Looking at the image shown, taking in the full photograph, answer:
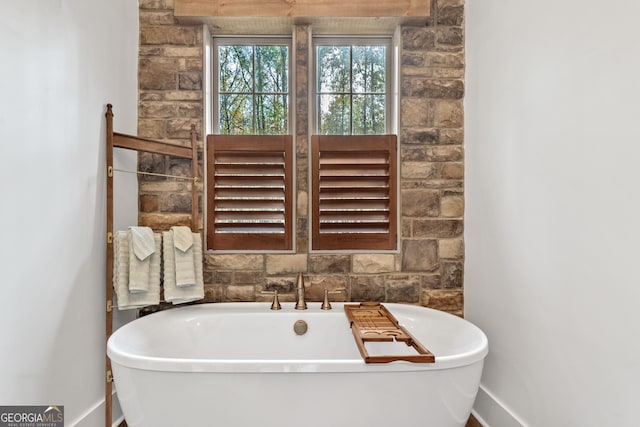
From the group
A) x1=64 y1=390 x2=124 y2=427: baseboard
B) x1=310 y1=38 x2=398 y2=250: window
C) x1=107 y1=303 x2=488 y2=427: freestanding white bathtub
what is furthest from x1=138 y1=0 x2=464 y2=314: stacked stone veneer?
x1=107 y1=303 x2=488 y2=427: freestanding white bathtub

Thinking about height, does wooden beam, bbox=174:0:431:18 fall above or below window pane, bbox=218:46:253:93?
above

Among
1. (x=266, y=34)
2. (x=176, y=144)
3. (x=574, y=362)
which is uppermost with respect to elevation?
(x=266, y=34)

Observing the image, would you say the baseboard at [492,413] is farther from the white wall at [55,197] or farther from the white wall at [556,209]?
the white wall at [55,197]

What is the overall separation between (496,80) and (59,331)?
8.35 feet

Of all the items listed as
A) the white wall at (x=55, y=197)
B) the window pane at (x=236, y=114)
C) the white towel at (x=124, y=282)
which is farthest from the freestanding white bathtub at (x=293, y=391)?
the window pane at (x=236, y=114)

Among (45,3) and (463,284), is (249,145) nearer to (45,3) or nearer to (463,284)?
(45,3)

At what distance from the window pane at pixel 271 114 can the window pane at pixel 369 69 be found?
0.53m

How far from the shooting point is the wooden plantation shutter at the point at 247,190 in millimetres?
2326

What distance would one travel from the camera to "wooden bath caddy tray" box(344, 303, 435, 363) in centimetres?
137

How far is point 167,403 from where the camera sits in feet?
4.53

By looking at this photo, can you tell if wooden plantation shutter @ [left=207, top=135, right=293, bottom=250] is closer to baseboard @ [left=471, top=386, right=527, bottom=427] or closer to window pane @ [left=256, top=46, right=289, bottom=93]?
window pane @ [left=256, top=46, right=289, bottom=93]

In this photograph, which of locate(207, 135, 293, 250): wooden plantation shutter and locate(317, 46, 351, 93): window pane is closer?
locate(207, 135, 293, 250): wooden plantation shutter

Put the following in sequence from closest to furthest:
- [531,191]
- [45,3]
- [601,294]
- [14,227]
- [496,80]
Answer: [601,294]
[14,227]
[45,3]
[531,191]
[496,80]

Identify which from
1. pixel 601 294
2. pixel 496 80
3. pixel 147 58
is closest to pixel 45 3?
pixel 147 58
